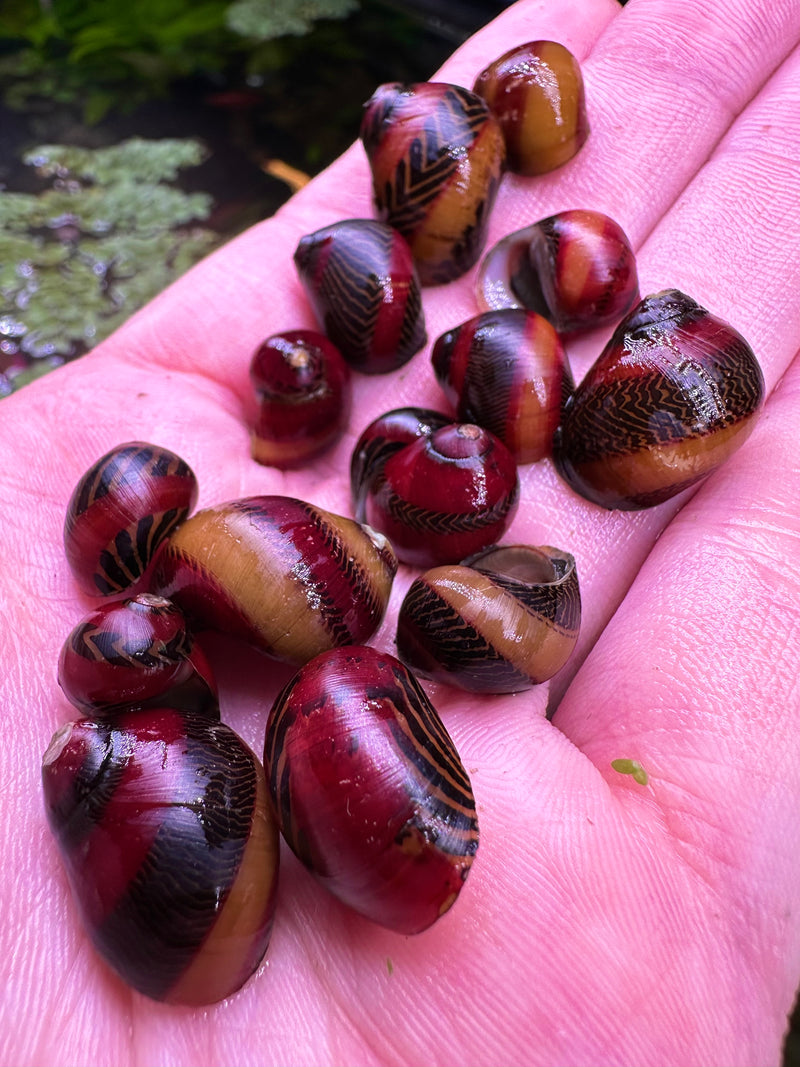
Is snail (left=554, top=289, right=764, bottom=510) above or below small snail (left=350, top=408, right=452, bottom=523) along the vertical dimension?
above

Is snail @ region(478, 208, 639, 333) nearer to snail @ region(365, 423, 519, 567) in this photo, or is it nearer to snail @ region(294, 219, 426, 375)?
snail @ region(294, 219, 426, 375)

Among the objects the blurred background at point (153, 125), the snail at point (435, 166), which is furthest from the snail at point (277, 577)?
the blurred background at point (153, 125)

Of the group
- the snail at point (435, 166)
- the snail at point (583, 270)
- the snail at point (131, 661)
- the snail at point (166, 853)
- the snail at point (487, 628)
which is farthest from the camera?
the snail at point (435, 166)

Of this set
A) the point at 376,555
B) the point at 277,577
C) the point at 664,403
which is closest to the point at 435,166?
the point at 664,403

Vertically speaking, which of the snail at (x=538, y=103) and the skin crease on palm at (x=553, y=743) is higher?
the snail at (x=538, y=103)

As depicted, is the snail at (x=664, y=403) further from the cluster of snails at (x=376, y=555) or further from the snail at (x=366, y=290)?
the snail at (x=366, y=290)

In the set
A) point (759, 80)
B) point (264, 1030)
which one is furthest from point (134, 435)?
point (759, 80)

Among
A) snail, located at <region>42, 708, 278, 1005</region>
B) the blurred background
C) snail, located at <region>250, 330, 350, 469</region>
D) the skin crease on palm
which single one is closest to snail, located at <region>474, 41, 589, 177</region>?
the skin crease on palm
